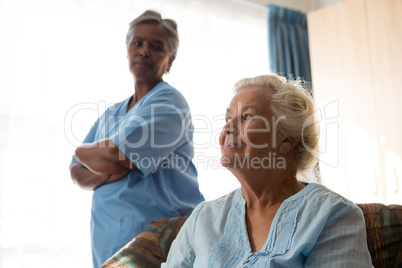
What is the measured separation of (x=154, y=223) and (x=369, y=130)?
6.52 feet

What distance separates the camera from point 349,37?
329 centimetres

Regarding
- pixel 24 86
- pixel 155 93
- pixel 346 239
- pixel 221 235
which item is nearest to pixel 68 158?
pixel 24 86

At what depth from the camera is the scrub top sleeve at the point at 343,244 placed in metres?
1.11

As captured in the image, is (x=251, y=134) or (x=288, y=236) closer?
(x=288, y=236)

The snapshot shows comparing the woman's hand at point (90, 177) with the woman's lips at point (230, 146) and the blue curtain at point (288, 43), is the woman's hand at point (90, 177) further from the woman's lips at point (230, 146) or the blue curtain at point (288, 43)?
the blue curtain at point (288, 43)

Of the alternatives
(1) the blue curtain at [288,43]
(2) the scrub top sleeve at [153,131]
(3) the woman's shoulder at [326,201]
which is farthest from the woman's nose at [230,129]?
(1) the blue curtain at [288,43]

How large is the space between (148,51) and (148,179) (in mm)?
570

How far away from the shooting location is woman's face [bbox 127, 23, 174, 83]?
1.96 meters

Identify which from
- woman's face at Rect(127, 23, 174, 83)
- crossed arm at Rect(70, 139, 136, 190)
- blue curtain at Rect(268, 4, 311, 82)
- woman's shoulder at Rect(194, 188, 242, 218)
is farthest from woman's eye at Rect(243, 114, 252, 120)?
blue curtain at Rect(268, 4, 311, 82)

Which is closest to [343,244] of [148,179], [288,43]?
[148,179]

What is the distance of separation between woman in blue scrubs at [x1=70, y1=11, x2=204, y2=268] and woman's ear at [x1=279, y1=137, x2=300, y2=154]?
0.50 meters

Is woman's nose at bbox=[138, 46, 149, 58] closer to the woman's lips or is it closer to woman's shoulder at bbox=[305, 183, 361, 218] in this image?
the woman's lips

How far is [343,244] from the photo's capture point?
1.13 metres

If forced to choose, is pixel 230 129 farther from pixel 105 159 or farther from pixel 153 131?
pixel 105 159
